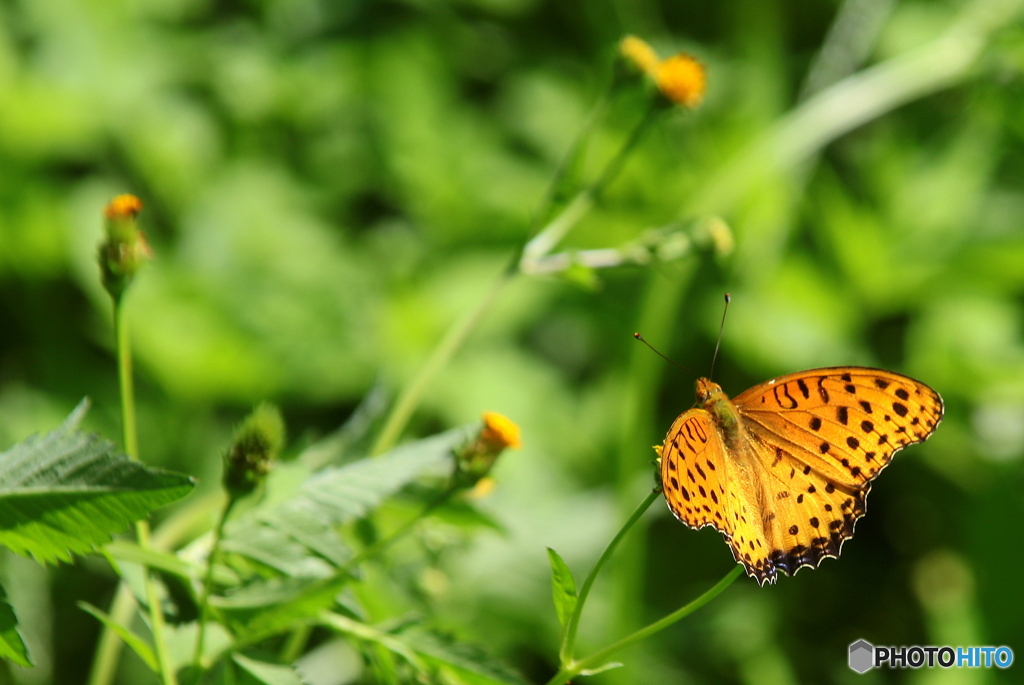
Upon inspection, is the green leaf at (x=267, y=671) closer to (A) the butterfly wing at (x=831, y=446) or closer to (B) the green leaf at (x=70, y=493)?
(B) the green leaf at (x=70, y=493)

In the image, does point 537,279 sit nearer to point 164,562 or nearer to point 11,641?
point 164,562

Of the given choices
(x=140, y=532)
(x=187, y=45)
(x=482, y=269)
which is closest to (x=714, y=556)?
(x=482, y=269)

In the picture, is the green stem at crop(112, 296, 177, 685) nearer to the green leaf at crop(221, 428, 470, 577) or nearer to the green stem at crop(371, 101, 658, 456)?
the green leaf at crop(221, 428, 470, 577)

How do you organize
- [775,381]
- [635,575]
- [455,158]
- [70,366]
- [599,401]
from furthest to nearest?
[455,158] < [599,401] < [70,366] < [635,575] < [775,381]

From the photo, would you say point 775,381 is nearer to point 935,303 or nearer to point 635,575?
point 635,575

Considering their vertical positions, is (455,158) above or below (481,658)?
above

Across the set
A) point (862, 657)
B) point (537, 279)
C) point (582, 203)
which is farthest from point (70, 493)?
point (862, 657)

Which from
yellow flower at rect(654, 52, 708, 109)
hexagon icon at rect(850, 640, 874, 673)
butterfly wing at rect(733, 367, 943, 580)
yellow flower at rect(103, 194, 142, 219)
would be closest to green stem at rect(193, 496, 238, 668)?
yellow flower at rect(103, 194, 142, 219)
